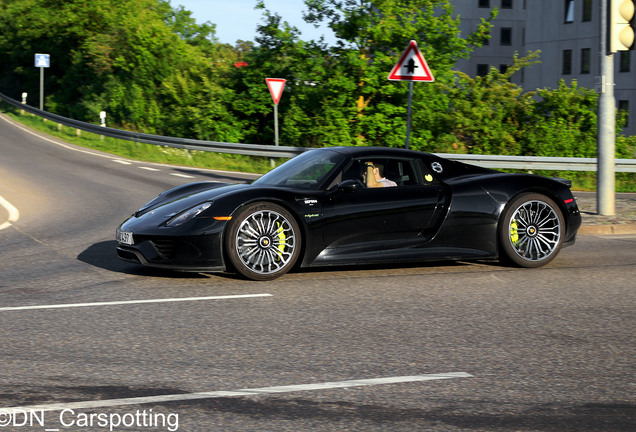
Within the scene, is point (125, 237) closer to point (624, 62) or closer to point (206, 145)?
point (206, 145)

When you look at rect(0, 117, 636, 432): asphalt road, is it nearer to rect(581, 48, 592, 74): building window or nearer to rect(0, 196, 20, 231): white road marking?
rect(0, 196, 20, 231): white road marking

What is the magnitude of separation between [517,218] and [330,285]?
2.26 meters

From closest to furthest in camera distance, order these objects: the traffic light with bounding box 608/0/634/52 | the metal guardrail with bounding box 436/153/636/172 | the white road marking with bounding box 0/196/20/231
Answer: the white road marking with bounding box 0/196/20/231
the traffic light with bounding box 608/0/634/52
the metal guardrail with bounding box 436/153/636/172

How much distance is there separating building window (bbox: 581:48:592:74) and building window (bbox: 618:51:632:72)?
1582 millimetres

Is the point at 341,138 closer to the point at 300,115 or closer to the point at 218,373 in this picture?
the point at 300,115

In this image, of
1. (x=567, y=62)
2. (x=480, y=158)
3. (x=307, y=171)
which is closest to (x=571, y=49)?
(x=567, y=62)

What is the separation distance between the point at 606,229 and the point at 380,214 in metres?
5.01

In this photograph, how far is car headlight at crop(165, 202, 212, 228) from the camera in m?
7.42

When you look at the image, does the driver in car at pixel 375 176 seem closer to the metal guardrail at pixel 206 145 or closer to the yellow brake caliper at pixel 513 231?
the yellow brake caliper at pixel 513 231

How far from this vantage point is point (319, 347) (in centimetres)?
519

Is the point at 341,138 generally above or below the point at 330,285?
above

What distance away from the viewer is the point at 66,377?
4449 millimetres

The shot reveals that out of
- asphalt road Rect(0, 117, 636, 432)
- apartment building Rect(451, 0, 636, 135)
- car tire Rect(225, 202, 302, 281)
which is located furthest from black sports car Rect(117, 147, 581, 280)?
apartment building Rect(451, 0, 636, 135)

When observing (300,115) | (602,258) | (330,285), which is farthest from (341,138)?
(330,285)
